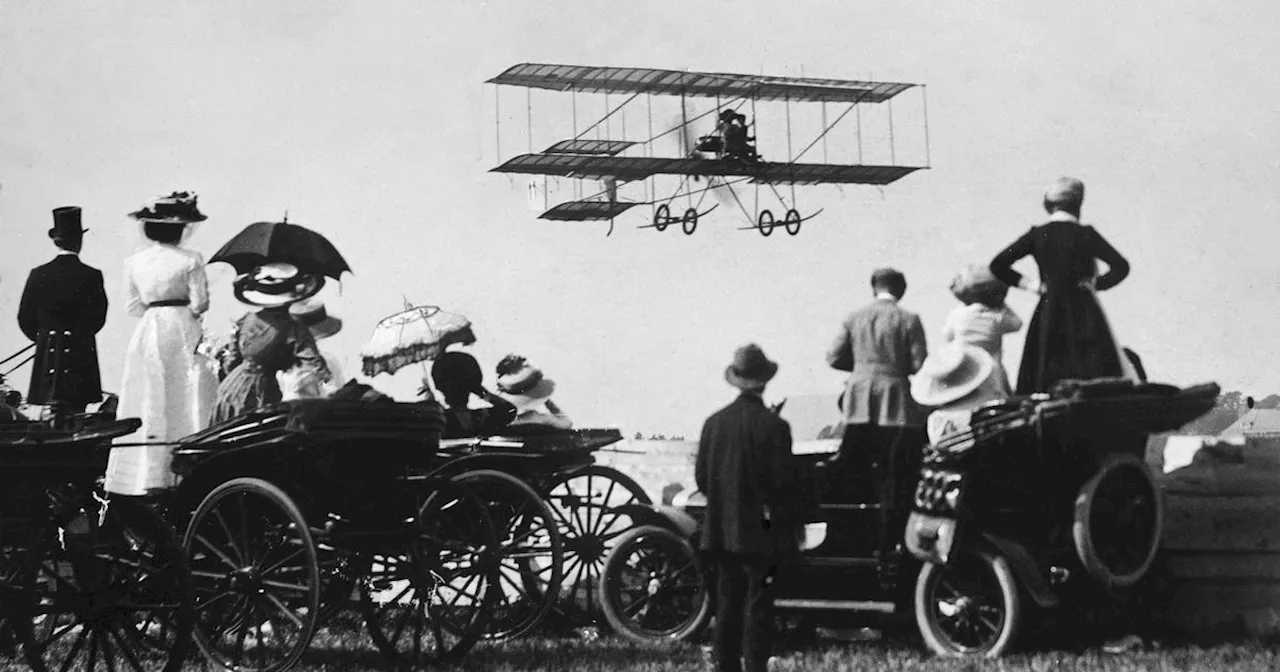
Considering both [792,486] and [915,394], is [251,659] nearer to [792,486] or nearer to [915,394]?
[792,486]

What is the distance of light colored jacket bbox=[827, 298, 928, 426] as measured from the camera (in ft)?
25.6

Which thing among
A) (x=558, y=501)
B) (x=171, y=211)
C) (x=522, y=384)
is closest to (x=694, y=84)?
(x=522, y=384)

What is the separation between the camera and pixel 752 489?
6.14 m

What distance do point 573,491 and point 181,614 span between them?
3.31 meters

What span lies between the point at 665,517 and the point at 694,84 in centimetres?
2412

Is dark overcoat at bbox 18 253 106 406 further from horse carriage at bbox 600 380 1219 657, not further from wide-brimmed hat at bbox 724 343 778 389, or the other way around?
wide-brimmed hat at bbox 724 343 778 389

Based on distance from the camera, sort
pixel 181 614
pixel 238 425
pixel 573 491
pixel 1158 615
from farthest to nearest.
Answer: pixel 573 491 < pixel 1158 615 < pixel 238 425 < pixel 181 614

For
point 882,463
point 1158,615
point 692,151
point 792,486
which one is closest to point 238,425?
point 792,486

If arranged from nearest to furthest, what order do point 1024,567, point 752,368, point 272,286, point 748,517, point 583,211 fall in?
point 748,517 → point 752,368 → point 1024,567 → point 272,286 → point 583,211

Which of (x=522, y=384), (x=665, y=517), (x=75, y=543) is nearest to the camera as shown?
(x=75, y=543)

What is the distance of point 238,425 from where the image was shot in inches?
262

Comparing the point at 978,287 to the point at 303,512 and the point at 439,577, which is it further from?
the point at 303,512

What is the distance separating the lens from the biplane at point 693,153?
29859 mm

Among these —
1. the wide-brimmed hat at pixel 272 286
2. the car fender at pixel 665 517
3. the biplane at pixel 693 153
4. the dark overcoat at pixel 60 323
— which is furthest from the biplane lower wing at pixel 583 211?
the wide-brimmed hat at pixel 272 286
